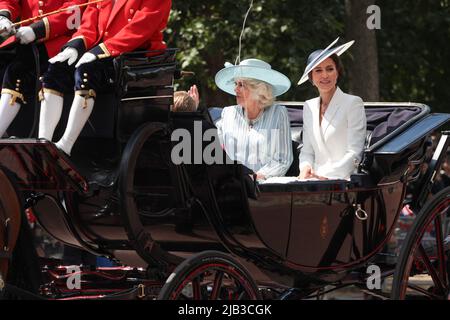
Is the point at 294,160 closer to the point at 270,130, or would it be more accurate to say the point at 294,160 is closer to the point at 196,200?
the point at 270,130

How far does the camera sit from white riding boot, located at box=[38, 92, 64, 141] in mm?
5281

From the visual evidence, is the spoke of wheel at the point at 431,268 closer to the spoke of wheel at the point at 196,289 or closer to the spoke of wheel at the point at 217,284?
the spoke of wheel at the point at 217,284

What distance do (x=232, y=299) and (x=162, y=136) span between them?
0.84m

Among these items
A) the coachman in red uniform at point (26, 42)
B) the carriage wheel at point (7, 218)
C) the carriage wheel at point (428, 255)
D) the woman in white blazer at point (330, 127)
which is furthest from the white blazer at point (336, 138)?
the carriage wheel at point (7, 218)

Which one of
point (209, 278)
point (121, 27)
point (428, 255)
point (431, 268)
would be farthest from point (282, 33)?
point (209, 278)

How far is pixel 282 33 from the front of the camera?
12.2m

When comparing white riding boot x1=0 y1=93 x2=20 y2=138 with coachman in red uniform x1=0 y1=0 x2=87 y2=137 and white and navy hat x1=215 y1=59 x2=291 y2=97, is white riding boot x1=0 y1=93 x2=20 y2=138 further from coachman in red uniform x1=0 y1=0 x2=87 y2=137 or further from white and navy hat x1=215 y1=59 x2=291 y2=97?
white and navy hat x1=215 y1=59 x2=291 y2=97

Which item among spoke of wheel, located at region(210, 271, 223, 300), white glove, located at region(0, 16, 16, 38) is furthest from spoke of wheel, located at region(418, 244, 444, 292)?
white glove, located at region(0, 16, 16, 38)

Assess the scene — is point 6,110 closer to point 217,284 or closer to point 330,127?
point 217,284

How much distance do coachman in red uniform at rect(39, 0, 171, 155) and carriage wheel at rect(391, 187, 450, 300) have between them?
166 cm
